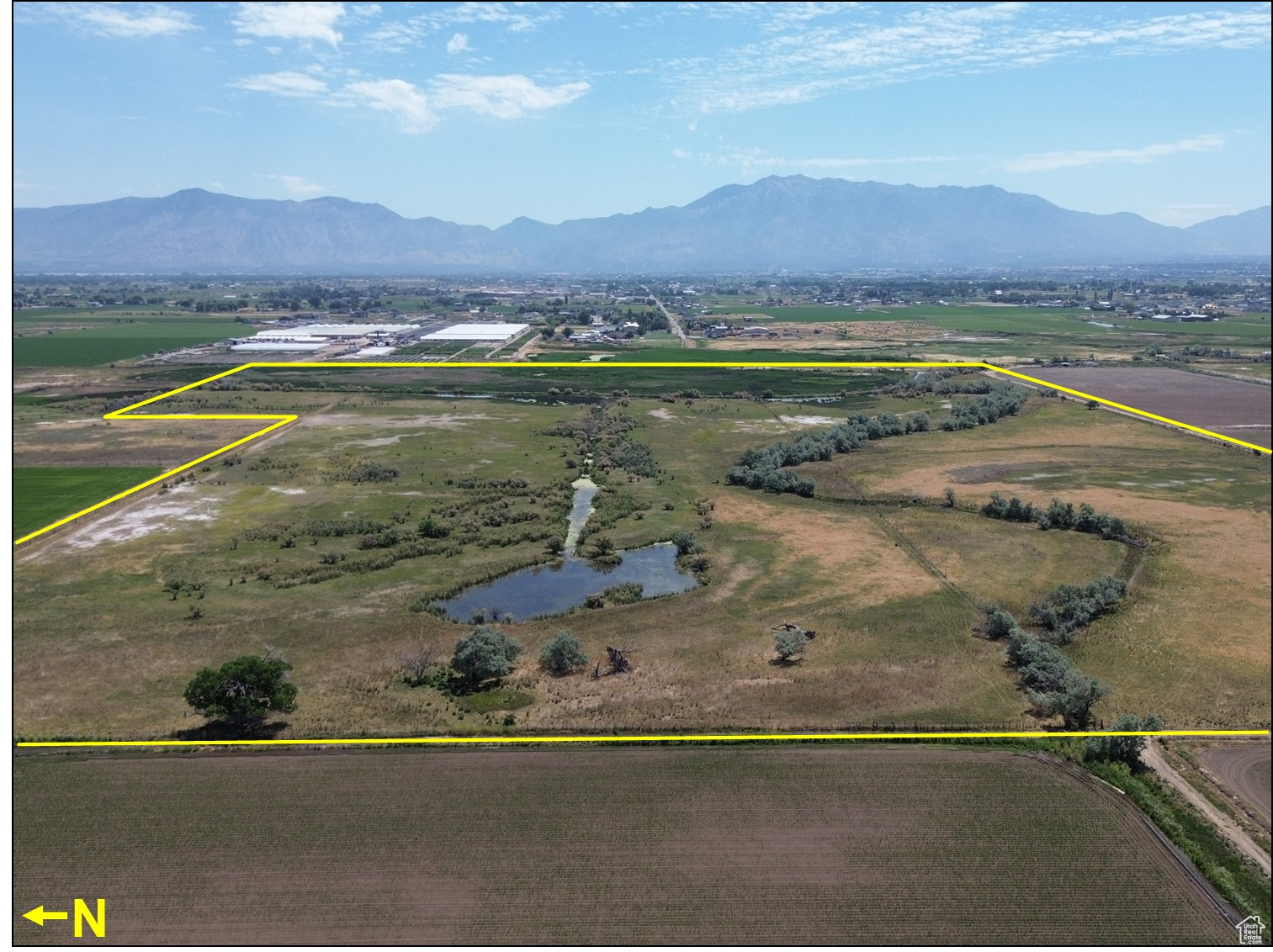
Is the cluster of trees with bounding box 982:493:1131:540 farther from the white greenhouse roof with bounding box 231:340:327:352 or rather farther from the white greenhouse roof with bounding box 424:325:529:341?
the white greenhouse roof with bounding box 231:340:327:352

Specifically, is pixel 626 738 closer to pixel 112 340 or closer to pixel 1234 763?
pixel 1234 763

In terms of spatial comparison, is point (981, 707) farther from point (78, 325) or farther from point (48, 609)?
point (78, 325)

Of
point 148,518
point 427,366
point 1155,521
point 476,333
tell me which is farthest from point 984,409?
point 476,333

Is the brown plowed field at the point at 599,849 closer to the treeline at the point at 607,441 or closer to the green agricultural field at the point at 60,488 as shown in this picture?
the green agricultural field at the point at 60,488

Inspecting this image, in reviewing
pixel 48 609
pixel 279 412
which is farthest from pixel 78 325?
pixel 48 609

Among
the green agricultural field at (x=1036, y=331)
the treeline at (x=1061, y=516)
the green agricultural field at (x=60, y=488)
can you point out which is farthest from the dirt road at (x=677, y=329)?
the green agricultural field at (x=60, y=488)
